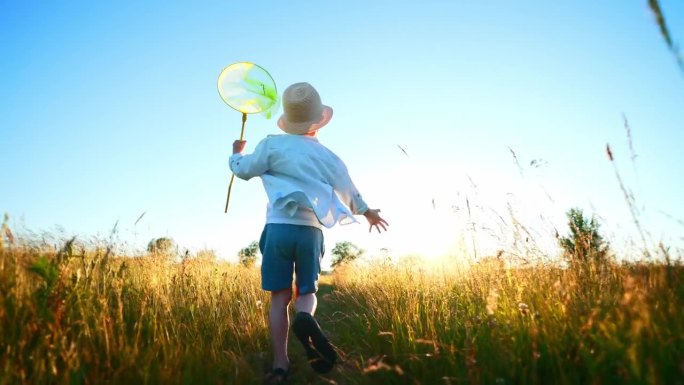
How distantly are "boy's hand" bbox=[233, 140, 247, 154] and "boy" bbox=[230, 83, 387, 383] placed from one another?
16cm

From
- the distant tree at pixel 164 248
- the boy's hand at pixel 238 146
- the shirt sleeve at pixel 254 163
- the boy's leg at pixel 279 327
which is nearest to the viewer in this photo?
the boy's leg at pixel 279 327

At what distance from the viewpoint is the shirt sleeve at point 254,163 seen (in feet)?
9.82

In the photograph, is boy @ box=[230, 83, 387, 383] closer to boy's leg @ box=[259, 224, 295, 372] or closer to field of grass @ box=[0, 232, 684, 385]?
boy's leg @ box=[259, 224, 295, 372]

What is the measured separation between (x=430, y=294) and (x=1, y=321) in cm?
329

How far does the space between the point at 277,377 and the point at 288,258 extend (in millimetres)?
826

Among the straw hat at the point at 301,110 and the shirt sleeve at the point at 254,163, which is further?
the straw hat at the point at 301,110

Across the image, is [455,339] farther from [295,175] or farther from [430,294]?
[295,175]

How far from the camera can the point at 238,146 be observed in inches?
135

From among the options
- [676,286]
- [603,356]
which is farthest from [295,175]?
[676,286]

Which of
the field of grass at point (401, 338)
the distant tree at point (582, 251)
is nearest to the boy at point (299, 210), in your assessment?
the field of grass at point (401, 338)

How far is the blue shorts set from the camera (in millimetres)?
2771

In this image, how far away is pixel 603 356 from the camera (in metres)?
1.53

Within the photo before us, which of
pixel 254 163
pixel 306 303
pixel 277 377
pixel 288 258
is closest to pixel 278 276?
pixel 288 258

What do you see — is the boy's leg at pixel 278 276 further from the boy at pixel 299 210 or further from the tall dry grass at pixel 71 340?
the tall dry grass at pixel 71 340
